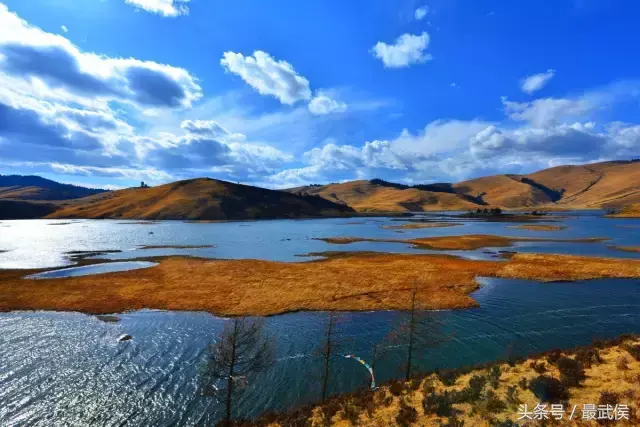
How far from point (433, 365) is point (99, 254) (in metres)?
93.0

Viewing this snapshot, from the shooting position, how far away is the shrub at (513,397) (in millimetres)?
17531

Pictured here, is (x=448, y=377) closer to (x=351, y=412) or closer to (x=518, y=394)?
(x=518, y=394)

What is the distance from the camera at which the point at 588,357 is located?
888 inches

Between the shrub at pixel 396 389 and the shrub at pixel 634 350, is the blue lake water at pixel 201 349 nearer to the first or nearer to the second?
the shrub at pixel 396 389

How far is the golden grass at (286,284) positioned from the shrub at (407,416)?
25107 mm

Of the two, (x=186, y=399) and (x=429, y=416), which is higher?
(x=429, y=416)

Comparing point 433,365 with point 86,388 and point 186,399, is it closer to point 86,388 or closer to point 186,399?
point 186,399

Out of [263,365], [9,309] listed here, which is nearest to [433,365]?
A: [263,365]

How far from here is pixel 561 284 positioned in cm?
5406

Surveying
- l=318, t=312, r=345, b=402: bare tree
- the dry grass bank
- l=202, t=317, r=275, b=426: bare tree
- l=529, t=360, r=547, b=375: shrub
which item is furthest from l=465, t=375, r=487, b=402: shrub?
the dry grass bank

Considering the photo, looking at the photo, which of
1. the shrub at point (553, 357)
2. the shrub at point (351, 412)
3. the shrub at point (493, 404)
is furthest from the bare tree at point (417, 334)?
the shrub at point (493, 404)

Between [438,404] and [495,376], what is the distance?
210 inches

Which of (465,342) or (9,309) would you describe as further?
(9,309)

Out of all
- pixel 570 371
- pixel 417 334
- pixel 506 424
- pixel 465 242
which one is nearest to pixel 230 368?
pixel 506 424
